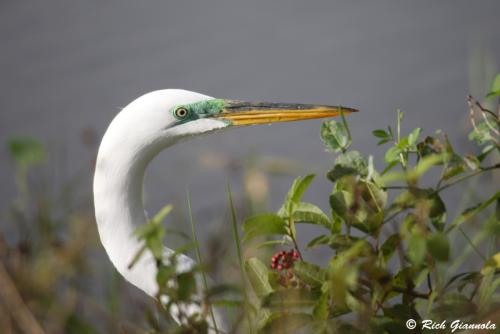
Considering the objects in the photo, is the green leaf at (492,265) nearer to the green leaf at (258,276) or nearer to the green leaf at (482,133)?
the green leaf at (482,133)

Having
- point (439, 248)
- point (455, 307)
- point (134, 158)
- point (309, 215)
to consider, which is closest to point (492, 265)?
point (455, 307)

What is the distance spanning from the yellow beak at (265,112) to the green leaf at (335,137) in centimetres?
67

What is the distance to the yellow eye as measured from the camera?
192cm

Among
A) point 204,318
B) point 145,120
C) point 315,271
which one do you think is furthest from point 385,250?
point 145,120

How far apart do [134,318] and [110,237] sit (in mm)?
611

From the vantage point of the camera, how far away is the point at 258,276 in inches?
55.6

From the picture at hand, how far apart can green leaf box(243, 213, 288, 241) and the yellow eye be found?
707mm

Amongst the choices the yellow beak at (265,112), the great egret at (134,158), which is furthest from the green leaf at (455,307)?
the yellow beak at (265,112)

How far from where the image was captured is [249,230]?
1.29 m

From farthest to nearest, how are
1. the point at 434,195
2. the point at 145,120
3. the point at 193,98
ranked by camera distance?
the point at 193,98, the point at 145,120, the point at 434,195

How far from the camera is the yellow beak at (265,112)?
6.80ft

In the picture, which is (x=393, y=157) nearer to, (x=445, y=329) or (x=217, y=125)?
(x=445, y=329)

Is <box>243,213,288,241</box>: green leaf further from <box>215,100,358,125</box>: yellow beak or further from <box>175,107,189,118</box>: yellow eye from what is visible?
<box>215,100,358,125</box>: yellow beak

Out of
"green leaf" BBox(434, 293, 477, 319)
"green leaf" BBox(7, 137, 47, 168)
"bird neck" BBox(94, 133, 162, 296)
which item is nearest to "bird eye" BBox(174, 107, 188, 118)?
"bird neck" BBox(94, 133, 162, 296)
